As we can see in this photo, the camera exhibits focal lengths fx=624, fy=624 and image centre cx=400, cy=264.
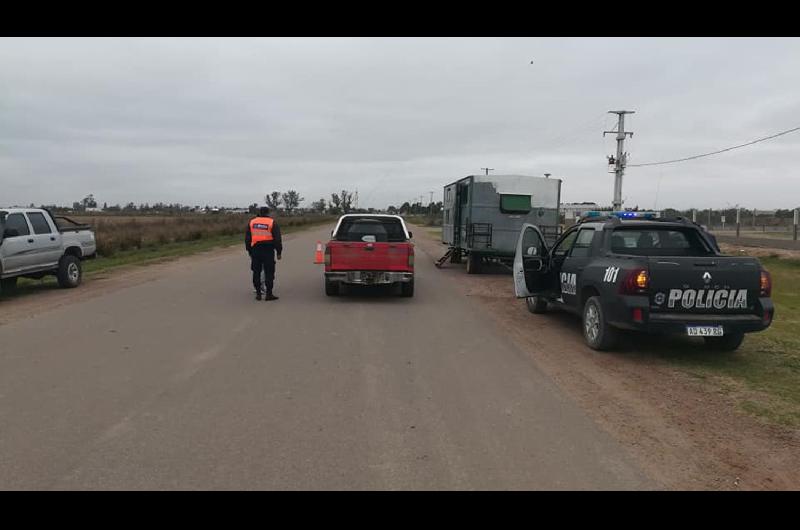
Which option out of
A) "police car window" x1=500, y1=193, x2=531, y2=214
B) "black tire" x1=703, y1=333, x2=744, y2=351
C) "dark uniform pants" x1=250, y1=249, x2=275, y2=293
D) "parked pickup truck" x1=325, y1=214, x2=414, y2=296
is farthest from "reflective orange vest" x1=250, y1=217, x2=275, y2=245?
"police car window" x1=500, y1=193, x2=531, y2=214

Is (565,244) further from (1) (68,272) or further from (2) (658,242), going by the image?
→ (1) (68,272)

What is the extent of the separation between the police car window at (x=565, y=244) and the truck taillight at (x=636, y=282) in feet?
7.90

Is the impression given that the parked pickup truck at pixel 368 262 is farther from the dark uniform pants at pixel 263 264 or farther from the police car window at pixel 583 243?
the police car window at pixel 583 243

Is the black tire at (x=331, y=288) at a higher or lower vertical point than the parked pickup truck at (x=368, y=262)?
lower

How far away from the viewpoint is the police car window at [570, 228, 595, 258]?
8867mm

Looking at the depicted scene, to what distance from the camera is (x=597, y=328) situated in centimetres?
793

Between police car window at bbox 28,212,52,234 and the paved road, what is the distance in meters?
3.94

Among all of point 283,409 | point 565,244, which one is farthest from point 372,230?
point 283,409

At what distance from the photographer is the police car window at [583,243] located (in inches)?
349

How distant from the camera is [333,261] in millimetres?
11914

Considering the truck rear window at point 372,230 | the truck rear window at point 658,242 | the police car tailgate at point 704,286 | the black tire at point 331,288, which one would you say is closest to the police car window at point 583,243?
the truck rear window at point 658,242

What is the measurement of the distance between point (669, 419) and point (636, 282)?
2215 millimetres
